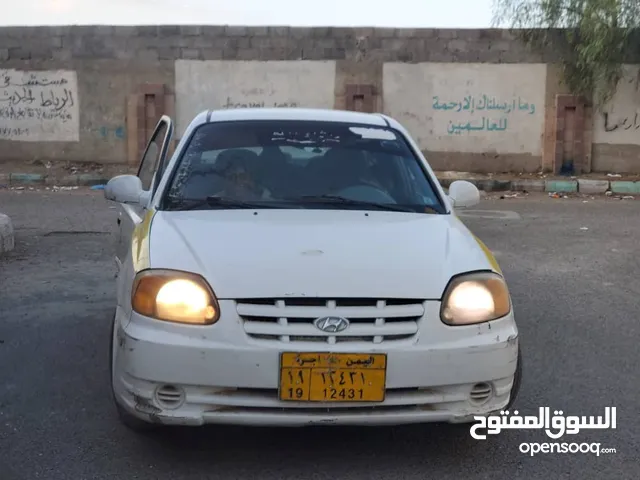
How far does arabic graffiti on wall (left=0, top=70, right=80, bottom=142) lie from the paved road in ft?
30.8

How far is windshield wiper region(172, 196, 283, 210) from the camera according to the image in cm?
417

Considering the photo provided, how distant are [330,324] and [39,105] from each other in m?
15.7

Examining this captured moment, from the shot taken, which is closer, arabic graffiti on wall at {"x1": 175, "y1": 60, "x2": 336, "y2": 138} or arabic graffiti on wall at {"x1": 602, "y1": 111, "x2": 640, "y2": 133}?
arabic graffiti on wall at {"x1": 602, "y1": 111, "x2": 640, "y2": 133}

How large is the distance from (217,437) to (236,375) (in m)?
0.70

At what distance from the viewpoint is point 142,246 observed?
3729 mm

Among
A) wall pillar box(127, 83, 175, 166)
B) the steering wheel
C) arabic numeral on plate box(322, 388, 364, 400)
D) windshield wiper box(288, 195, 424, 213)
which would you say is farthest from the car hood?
wall pillar box(127, 83, 175, 166)

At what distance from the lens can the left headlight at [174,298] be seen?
3277 mm

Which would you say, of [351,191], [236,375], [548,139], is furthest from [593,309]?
[548,139]

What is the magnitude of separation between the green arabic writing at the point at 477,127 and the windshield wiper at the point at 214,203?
13341 millimetres

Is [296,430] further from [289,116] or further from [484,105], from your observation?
[484,105]

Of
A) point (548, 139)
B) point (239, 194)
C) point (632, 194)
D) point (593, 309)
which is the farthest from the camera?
point (548, 139)

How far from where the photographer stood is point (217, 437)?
12.4 ft

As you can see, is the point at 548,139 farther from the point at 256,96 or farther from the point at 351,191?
the point at 351,191

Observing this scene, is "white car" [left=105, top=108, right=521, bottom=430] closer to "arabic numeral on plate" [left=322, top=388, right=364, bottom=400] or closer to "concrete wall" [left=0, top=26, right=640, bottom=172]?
"arabic numeral on plate" [left=322, top=388, right=364, bottom=400]
